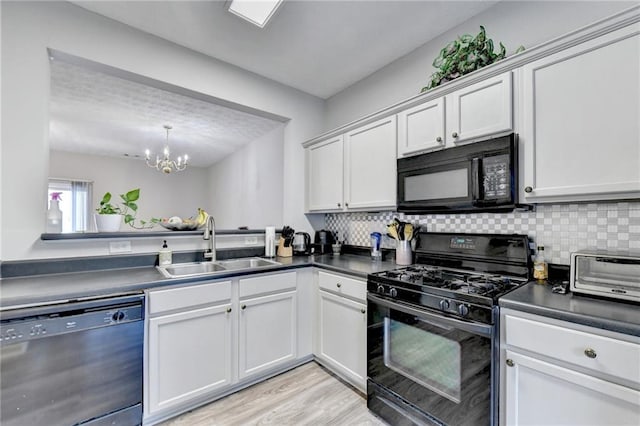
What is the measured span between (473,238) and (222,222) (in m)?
5.35

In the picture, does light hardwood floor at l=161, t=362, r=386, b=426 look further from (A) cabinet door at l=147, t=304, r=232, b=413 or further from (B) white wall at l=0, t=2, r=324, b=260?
(B) white wall at l=0, t=2, r=324, b=260

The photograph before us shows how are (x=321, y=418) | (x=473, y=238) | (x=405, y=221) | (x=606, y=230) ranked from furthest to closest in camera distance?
1. (x=405, y=221)
2. (x=473, y=238)
3. (x=321, y=418)
4. (x=606, y=230)

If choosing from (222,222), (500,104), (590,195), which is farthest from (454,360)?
(222,222)

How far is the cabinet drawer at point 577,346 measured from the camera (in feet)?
3.06

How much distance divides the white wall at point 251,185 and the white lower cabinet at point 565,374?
246 centimetres

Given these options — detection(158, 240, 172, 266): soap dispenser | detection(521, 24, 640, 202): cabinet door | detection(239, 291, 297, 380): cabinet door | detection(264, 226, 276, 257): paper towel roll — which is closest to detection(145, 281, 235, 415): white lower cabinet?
detection(239, 291, 297, 380): cabinet door

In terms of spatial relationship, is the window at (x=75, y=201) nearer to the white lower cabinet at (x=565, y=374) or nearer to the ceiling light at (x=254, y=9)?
the ceiling light at (x=254, y=9)

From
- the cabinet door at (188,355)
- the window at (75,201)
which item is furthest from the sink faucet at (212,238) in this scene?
the window at (75,201)

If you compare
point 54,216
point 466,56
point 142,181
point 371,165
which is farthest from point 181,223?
point 142,181

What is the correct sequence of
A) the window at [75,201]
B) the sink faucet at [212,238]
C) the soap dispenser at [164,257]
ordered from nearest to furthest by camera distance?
the soap dispenser at [164,257], the sink faucet at [212,238], the window at [75,201]

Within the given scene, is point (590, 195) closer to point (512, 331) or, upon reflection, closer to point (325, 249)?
point (512, 331)

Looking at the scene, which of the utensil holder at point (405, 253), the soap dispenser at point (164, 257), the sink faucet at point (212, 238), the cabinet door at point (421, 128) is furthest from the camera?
the sink faucet at point (212, 238)

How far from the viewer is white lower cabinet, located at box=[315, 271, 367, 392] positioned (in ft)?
6.23

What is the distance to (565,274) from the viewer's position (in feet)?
5.07
